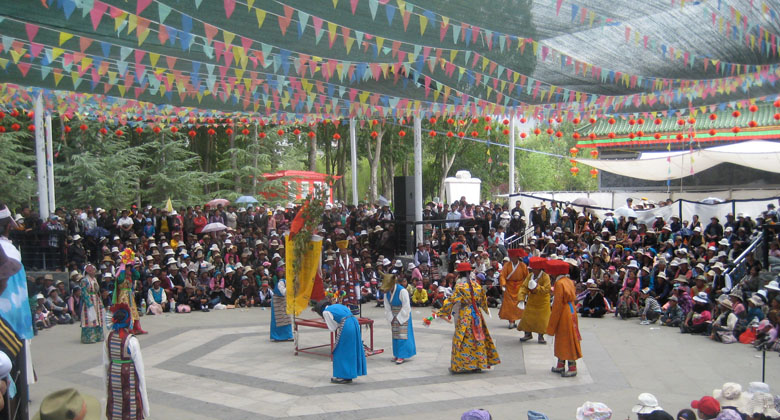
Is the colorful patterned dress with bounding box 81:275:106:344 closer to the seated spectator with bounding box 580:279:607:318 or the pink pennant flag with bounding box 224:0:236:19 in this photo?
the pink pennant flag with bounding box 224:0:236:19

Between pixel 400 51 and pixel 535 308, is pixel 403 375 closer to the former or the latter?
pixel 535 308

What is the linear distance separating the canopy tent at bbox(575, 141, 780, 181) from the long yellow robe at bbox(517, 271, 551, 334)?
36.2 ft

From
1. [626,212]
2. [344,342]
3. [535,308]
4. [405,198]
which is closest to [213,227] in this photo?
[405,198]

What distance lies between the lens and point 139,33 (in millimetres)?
7191

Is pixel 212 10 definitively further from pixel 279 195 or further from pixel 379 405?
pixel 279 195

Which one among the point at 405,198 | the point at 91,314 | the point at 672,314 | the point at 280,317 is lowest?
the point at 672,314

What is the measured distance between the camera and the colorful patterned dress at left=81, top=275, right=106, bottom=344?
1152 cm

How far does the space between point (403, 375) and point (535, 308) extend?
2790 millimetres

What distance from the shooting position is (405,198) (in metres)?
17.0

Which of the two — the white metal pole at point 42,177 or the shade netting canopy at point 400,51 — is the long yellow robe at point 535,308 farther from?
the white metal pole at point 42,177

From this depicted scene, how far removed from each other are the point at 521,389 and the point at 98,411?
591 centimetres

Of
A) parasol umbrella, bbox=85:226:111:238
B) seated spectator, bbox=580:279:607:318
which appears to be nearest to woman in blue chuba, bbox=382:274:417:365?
seated spectator, bbox=580:279:607:318

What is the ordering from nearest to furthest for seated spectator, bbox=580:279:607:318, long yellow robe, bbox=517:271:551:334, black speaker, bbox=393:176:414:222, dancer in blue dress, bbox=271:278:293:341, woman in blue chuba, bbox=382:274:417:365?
woman in blue chuba, bbox=382:274:417:365
long yellow robe, bbox=517:271:551:334
dancer in blue dress, bbox=271:278:293:341
seated spectator, bbox=580:279:607:318
black speaker, bbox=393:176:414:222

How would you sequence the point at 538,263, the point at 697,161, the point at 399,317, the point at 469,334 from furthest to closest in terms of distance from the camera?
the point at 697,161
the point at 538,263
the point at 399,317
the point at 469,334
